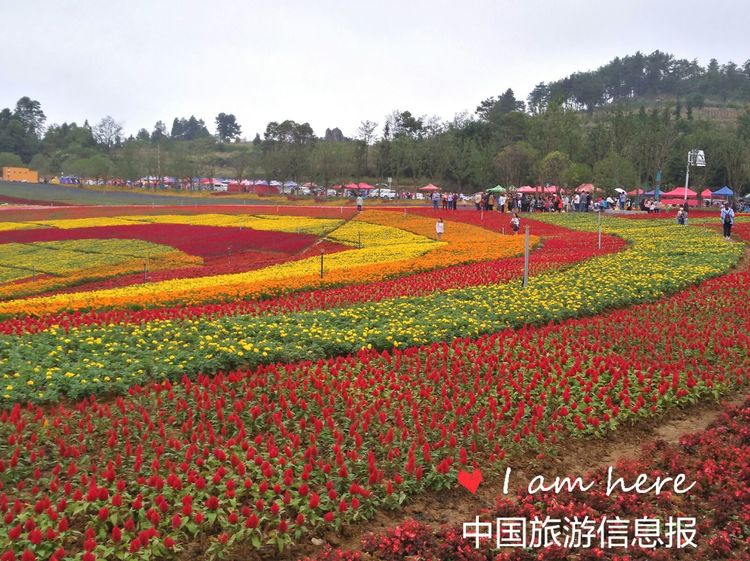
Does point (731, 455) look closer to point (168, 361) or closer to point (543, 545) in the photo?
point (543, 545)

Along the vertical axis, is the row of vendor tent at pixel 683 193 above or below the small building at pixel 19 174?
below

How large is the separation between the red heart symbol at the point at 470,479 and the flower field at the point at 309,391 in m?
0.25

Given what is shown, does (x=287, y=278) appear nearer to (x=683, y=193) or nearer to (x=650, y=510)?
(x=650, y=510)

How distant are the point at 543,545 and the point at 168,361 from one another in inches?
224

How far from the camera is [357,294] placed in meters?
15.2

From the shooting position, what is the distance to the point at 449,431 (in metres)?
6.77

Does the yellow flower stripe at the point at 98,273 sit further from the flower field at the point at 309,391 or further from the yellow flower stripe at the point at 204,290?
the flower field at the point at 309,391

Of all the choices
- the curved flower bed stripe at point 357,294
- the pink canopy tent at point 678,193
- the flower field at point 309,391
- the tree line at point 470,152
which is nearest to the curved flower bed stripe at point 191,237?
the curved flower bed stripe at point 357,294

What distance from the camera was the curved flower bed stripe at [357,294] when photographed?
11.9 meters

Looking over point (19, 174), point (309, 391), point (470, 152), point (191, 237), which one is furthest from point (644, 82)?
point (309, 391)

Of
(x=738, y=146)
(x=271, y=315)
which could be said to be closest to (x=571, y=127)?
(x=738, y=146)

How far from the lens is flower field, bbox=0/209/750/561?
17.2 feet

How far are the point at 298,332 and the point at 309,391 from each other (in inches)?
103

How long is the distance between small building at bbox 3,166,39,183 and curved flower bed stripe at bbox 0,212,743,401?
98427mm
